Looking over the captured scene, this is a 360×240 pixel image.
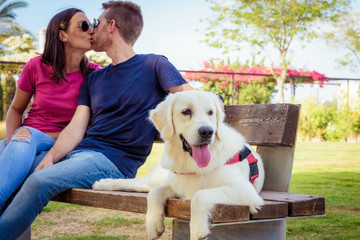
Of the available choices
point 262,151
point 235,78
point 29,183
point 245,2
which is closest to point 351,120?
point 235,78

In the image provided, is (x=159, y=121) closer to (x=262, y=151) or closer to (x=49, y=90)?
(x=262, y=151)

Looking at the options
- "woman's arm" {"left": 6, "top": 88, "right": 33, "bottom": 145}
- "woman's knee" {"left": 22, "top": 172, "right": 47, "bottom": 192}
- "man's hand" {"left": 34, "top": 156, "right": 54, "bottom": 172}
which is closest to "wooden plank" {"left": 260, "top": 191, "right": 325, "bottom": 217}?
"woman's knee" {"left": 22, "top": 172, "right": 47, "bottom": 192}

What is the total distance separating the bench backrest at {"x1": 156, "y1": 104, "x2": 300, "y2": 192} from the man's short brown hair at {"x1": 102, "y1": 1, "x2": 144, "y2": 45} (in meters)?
1.15

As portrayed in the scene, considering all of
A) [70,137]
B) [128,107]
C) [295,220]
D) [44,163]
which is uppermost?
[128,107]

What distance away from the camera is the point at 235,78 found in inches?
693

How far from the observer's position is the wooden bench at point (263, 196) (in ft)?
7.25

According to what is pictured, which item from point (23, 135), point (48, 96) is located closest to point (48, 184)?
point (23, 135)

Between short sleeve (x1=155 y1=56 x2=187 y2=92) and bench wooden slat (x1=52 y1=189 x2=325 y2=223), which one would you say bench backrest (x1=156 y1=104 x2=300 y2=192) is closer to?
bench wooden slat (x1=52 y1=189 x2=325 y2=223)

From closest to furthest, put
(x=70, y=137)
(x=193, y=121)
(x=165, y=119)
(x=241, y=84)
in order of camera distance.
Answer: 1. (x=193, y=121)
2. (x=165, y=119)
3. (x=70, y=137)
4. (x=241, y=84)

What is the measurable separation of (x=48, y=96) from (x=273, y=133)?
1819mm

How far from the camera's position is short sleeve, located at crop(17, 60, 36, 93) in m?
3.58

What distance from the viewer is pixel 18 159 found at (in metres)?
2.94

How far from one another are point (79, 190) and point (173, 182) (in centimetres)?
71

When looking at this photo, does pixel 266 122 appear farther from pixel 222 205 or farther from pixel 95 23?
pixel 95 23
